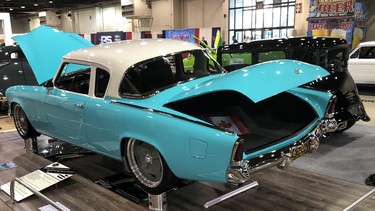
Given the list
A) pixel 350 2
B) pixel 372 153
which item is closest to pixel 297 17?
pixel 350 2

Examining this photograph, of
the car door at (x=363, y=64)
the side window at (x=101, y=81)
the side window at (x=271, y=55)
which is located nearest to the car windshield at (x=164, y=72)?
the side window at (x=101, y=81)

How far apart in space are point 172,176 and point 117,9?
2585 cm

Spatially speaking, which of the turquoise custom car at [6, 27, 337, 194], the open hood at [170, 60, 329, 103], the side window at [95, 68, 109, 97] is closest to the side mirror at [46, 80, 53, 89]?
the turquoise custom car at [6, 27, 337, 194]

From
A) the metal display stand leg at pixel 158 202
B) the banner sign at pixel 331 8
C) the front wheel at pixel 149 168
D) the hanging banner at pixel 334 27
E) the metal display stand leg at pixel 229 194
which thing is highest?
the banner sign at pixel 331 8

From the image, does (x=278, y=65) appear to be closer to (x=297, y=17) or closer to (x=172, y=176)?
(x=172, y=176)

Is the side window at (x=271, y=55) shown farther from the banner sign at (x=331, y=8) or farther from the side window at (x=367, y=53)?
the banner sign at (x=331, y=8)

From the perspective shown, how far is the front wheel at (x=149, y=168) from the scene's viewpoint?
9.80 feet

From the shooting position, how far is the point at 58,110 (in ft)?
12.8

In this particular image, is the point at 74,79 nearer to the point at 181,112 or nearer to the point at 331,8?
the point at 181,112

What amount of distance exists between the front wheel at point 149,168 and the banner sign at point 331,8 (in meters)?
11.0

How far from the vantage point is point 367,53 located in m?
10.3

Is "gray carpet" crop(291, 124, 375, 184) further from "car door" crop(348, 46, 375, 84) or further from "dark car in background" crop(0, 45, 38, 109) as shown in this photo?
"dark car in background" crop(0, 45, 38, 109)

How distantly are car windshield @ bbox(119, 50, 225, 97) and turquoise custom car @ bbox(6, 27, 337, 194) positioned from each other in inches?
0.4

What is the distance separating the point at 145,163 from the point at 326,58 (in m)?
3.71
